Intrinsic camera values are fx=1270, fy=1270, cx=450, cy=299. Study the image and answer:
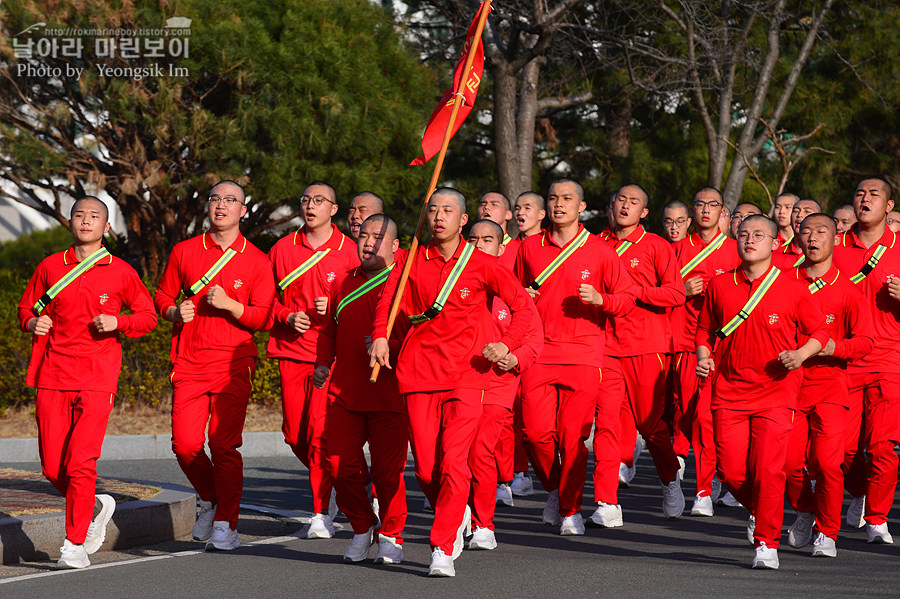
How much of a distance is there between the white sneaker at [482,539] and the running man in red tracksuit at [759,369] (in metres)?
1.49

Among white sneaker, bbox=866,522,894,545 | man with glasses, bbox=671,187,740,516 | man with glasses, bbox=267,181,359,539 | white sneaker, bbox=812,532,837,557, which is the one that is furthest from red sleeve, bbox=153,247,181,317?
white sneaker, bbox=866,522,894,545

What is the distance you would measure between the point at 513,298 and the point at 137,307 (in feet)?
7.82

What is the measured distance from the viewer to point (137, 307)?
788 cm

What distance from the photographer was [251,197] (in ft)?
55.8

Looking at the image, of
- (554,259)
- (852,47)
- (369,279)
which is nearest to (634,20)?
(852,47)

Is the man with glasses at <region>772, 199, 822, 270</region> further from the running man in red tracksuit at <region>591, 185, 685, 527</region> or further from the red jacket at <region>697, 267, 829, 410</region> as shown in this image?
the red jacket at <region>697, 267, 829, 410</region>

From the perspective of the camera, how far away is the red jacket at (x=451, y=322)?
23.3 feet

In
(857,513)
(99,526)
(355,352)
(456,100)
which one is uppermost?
(456,100)

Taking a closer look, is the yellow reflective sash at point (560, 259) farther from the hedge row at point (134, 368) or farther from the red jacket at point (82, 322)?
the hedge row at point (134, 368)

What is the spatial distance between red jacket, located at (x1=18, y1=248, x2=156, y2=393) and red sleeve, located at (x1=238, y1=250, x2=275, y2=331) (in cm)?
62

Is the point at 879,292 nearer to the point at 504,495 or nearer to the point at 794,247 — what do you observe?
the point at 794,247

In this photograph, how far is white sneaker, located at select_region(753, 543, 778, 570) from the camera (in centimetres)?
708

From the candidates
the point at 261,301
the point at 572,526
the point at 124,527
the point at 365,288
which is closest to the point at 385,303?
the point at 365,288

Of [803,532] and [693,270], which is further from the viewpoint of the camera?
[693,270]
